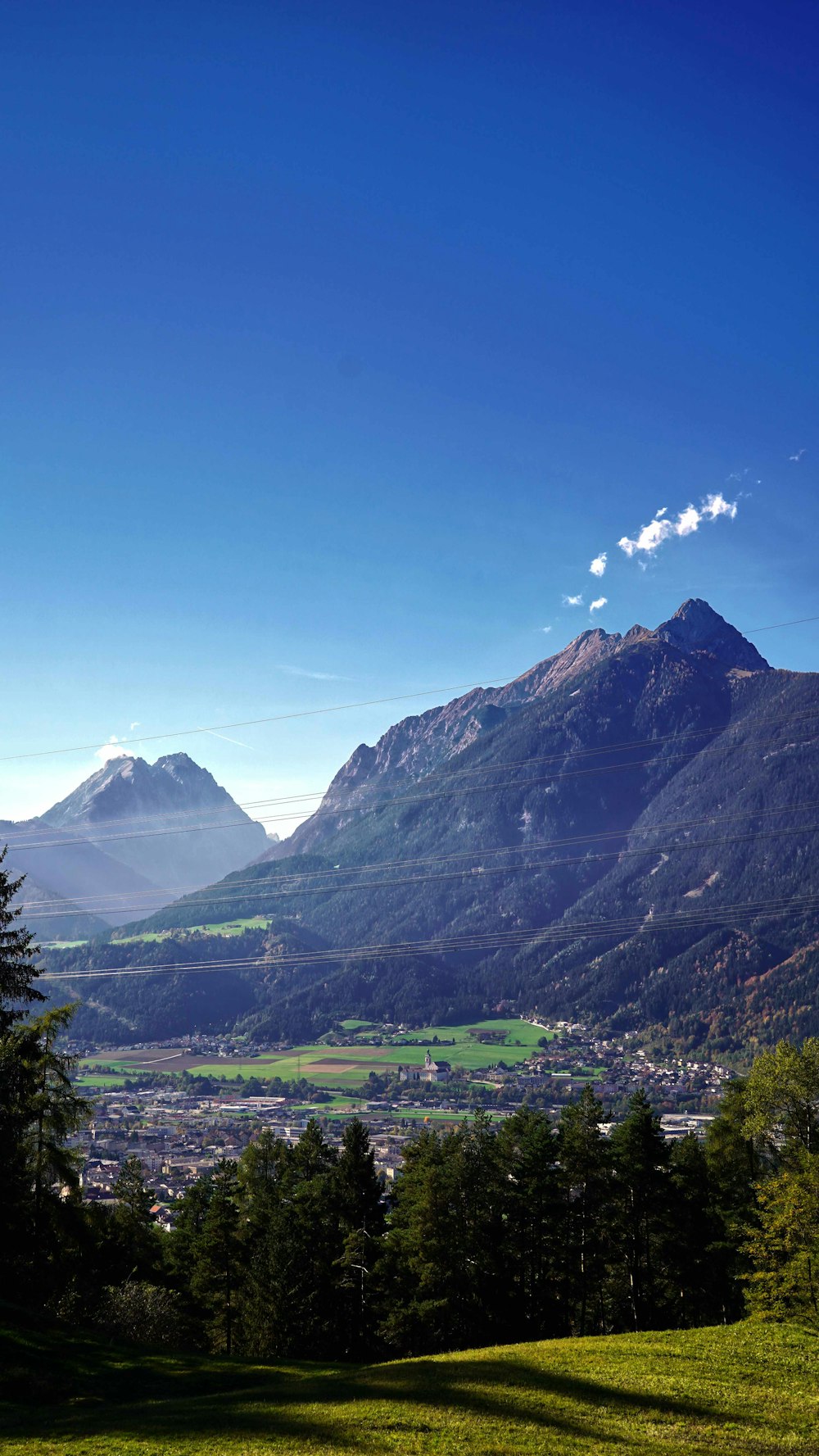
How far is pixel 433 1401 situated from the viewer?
25.2 meters

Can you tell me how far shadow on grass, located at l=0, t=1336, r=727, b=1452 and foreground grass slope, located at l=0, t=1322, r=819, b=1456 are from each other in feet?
0.24

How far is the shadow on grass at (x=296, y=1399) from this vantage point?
22609 millimetres

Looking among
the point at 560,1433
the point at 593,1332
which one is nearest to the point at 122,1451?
the point at 560,1433

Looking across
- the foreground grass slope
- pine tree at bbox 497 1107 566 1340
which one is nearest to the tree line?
pine tree at bbox 497 1107 566 1340

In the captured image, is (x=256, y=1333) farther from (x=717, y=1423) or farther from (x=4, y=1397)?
(x=717, y=1423)

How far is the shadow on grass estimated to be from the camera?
22.6m

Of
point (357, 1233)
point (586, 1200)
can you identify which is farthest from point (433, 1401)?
point (586, 1200)

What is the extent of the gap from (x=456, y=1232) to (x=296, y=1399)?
22.7m

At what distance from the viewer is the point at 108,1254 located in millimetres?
51062

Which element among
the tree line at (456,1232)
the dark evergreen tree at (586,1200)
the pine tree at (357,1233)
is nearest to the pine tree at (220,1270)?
the tree line at (456,1232)

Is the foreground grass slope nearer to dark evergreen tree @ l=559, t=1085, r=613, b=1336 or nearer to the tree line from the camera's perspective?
the tree line

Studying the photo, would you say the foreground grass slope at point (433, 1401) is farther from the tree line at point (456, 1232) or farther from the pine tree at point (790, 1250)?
the tree line at point (456, 1232)

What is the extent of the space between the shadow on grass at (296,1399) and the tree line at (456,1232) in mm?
10917

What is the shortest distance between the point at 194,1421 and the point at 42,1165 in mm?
23011
